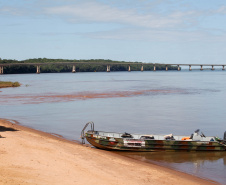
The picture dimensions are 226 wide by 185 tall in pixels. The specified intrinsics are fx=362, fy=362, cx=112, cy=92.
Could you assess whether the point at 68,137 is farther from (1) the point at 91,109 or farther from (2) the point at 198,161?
(1) the point at 91,109

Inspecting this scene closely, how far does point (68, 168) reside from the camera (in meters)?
16.0

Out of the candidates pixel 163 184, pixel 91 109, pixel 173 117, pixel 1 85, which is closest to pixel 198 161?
pixel 163 184

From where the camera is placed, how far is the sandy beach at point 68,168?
559 inches

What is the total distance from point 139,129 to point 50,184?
1955cm

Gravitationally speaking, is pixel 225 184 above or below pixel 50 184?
below

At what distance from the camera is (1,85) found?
99875 mm

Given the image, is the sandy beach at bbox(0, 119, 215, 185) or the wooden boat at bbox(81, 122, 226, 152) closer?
the sandy beach at bbox(0, 119, 215, 185)

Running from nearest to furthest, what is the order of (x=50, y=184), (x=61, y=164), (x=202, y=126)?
(x=50, y=184) → (x=61, y=164) → (x=202, y=126)

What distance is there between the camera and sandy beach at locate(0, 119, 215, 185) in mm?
14195

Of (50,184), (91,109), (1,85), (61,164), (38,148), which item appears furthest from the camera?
(1,85)

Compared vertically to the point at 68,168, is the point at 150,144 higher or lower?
lower

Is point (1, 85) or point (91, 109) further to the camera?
point (1, 85)

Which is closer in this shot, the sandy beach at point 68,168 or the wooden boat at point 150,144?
the sandy beach at point 68,168

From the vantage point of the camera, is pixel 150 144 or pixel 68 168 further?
pixel 150 144
